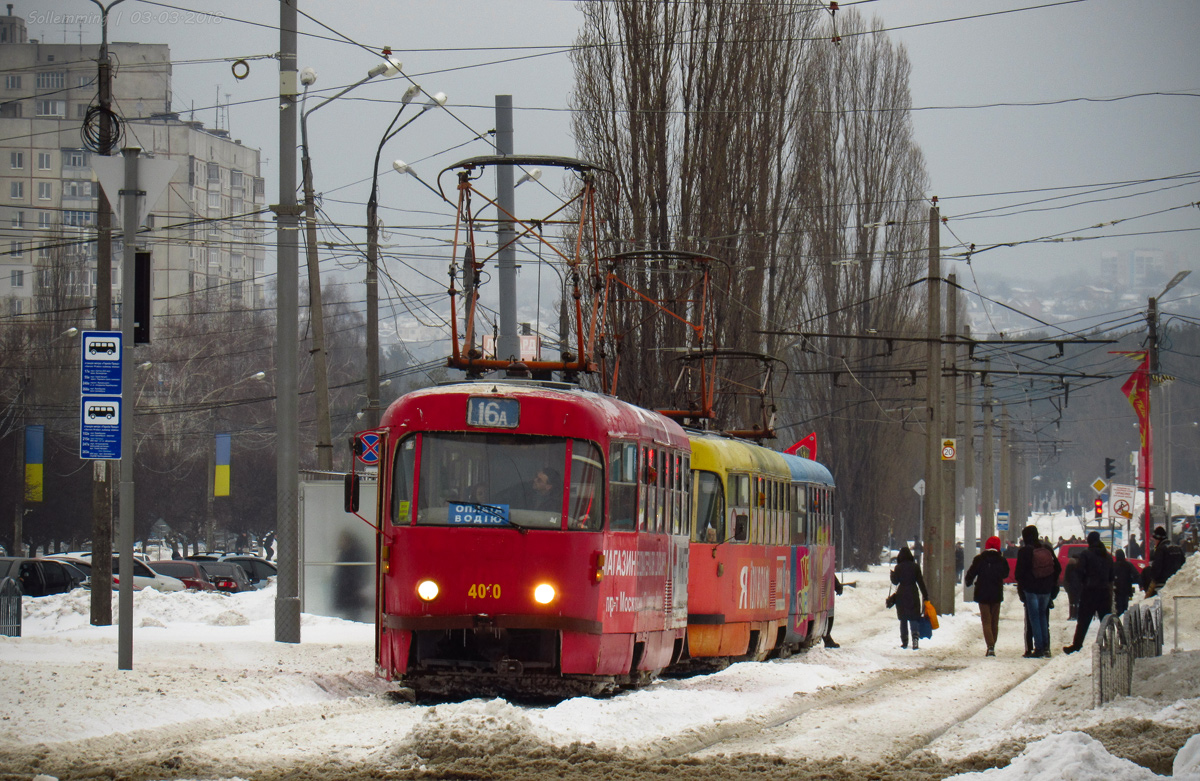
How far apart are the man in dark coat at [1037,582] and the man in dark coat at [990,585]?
0.57 metres

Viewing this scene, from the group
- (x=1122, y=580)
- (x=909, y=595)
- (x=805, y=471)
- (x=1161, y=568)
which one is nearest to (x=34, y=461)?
(x=805, y=471)

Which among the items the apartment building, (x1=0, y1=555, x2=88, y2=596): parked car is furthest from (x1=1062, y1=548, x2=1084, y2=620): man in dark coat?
the apartment building

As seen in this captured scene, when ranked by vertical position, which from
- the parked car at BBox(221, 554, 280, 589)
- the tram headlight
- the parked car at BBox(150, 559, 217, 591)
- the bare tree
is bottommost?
the parked car at BBox(221, 554, 280, 589)

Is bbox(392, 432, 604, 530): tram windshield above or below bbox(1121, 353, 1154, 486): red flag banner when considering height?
below

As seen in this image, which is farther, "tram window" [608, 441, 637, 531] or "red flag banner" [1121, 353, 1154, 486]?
"red flag banner" [1121, 353, 1154, 486]

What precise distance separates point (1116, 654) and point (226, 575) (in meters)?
29.4

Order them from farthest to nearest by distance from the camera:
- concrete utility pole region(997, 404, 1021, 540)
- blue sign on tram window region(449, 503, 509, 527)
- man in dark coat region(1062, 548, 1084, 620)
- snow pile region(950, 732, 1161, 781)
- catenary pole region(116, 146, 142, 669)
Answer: concrete utility pole region(997, 404, 1021, 540), man in dark coat region(1062, 548, 1084, 620), catenary pole region(116, 146, 142, 669), blue sign on tram window region(449, 503, 509, 527), snow pile region(950, 732, 1161, 781)

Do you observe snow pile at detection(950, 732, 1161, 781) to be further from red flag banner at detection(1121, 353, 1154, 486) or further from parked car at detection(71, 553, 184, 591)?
parked car at detection(71, 553, 184, 591)

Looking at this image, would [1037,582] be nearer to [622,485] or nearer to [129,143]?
[622,485]

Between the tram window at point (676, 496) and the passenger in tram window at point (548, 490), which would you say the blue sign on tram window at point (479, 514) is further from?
the tram window at point (676, 496)

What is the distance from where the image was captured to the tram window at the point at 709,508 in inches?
661

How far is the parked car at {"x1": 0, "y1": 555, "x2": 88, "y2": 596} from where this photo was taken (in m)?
30.9

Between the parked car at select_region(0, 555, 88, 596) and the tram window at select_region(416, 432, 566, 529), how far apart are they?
67.4 ft

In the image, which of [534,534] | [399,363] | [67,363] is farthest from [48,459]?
[399,363]
